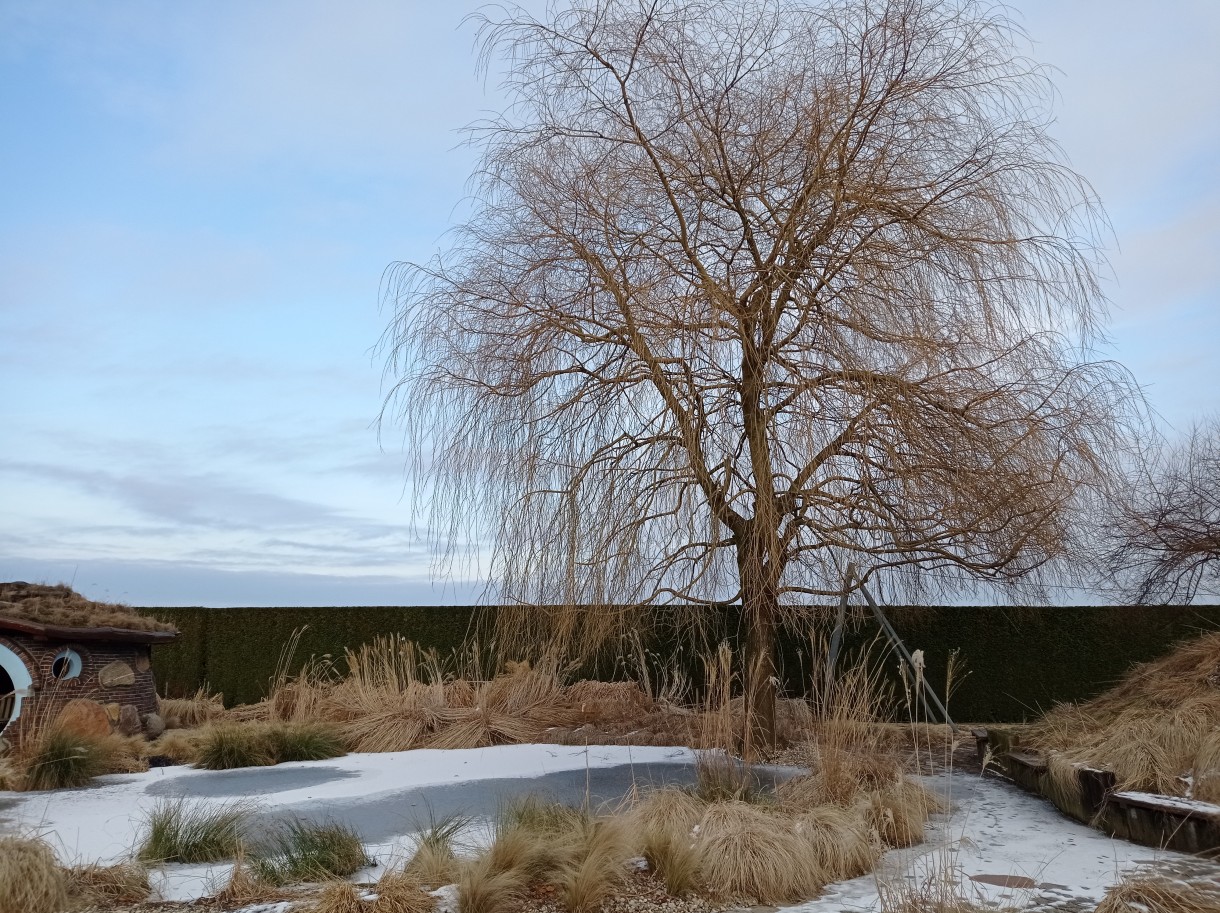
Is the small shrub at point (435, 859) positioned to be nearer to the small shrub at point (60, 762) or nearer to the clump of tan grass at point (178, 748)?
the small shrub at point (60, 762)

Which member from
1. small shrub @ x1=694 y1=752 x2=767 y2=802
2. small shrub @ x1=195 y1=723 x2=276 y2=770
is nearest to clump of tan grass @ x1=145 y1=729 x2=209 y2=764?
small shrub @ x1=195 y1=723 x2=276 y2=770

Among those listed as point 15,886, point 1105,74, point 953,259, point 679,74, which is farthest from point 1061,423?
point 15,886

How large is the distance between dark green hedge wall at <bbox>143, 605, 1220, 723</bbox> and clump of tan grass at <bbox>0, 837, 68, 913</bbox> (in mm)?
5258

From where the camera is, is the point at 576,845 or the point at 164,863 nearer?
the point at 576,845

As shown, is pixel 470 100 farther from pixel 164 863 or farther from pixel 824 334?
pixel 164 863

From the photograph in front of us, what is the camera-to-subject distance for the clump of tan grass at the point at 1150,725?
4.95m

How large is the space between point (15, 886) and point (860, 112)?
5913mm

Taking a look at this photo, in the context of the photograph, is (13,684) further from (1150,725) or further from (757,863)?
Answer: (1150,725)

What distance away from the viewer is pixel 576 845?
3.91m

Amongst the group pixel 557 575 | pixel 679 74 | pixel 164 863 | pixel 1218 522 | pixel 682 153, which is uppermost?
pixel 679 74

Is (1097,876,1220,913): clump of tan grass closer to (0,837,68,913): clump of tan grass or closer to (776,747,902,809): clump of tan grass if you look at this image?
(776,747,902,809): clump of tan grass

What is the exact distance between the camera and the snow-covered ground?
390 cm

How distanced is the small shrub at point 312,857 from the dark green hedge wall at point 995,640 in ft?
A: 15.4

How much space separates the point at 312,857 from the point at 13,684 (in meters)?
5.03
